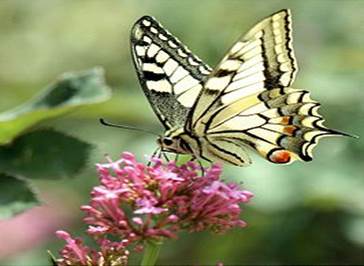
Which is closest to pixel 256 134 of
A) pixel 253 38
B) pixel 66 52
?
pixel 253 38

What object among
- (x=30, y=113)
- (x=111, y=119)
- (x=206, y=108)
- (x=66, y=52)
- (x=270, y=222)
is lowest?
(x=30, y=113)

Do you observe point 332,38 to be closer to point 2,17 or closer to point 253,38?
point 2,17

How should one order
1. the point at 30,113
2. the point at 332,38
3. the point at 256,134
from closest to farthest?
the point at 30,113
the point at 256,134
the point at 332,38

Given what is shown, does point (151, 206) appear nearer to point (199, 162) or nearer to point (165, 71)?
point (199, 162)

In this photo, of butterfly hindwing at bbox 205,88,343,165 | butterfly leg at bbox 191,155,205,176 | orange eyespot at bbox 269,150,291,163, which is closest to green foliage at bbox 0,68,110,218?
butterfly leg at bbox 191,155,205,176

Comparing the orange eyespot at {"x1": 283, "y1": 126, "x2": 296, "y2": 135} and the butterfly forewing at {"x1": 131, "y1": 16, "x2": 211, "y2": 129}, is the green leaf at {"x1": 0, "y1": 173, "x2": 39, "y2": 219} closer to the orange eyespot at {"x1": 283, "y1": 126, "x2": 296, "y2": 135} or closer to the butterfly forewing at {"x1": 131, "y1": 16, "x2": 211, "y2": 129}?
the butterfly forewing at {"x1": 131, "y1": 16, "x2": 211, "y2": 129}

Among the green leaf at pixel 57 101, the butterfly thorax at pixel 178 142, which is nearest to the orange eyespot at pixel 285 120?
the butterfly thorax at pixel 178 142
